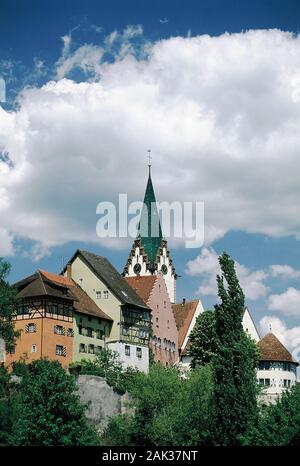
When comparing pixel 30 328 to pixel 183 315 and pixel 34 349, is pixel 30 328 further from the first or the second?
pixel 183 315

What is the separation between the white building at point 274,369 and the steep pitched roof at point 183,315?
34.5 ft

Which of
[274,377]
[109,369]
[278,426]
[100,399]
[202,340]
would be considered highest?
[202,340]

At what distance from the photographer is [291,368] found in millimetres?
93625

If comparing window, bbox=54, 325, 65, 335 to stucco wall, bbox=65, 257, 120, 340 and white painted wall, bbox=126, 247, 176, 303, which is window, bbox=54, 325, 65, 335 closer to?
stucco wall, bbox=65, 257, 120, 340

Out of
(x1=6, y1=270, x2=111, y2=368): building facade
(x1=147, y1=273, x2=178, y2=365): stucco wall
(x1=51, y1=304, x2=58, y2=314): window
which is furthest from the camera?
(x1=147, y1=273, x2=178, y2=365): stucco wall

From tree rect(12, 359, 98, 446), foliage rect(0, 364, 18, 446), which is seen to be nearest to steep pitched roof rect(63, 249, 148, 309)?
foliage rect(0, 364, 18, 446)

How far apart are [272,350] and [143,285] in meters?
15.2

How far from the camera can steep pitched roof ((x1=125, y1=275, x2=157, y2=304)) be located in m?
94.2

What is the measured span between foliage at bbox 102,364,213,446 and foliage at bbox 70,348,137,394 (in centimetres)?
332

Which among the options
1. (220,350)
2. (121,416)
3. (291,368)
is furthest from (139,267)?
(220,350)

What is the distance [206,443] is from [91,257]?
36382mm

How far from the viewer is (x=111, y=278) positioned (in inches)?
3546

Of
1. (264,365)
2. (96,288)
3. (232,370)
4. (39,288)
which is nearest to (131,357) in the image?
(96,288)
